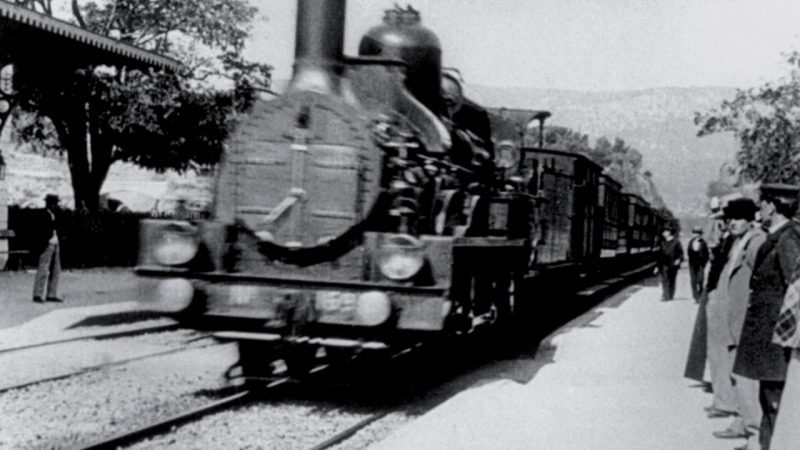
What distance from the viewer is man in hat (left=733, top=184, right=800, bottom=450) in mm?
5820

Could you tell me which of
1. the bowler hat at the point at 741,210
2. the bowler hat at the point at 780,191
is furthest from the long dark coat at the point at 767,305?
the bowler hat at the point at 741,210

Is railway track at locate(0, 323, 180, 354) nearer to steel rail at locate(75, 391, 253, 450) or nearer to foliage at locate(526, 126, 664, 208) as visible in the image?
steel rail at locate(75, 391, 253, 450)

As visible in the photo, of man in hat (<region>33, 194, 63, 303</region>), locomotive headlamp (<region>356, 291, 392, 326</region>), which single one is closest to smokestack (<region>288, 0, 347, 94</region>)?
locomotive headlamp (<region>356, 291, 392, 326</region>)

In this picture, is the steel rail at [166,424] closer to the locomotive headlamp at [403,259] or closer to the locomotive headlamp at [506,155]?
the locomotive headlamp at [403,259]

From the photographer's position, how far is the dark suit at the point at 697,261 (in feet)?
66.4

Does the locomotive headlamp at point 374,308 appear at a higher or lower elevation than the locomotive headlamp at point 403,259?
lower

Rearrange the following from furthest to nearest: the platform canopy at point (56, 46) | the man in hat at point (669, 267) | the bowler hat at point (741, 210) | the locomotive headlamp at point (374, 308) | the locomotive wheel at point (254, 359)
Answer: the man in hat at point (669, 267) < the platform canopy at point (56, 46) < the locomotive wheel at point (254, 359) < the locomotive headlamp at point (374, 308) < the bowler hat at point (741, 210)

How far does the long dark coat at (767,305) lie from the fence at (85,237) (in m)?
17.5

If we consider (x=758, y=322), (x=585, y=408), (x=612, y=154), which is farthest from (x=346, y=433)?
(x=612, y=154)

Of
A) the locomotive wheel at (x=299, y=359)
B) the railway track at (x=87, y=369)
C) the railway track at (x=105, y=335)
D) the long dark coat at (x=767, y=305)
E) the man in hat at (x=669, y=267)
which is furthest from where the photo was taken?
the man in hat at (x=669, y=267)

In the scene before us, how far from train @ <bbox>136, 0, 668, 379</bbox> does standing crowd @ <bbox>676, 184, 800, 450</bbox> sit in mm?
2036

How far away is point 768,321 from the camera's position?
593 cm

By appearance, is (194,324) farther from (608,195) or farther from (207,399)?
(608,195)

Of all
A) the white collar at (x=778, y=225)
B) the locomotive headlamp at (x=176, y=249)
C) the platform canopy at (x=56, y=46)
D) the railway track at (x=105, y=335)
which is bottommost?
the railway track at (x=105, y=335)
